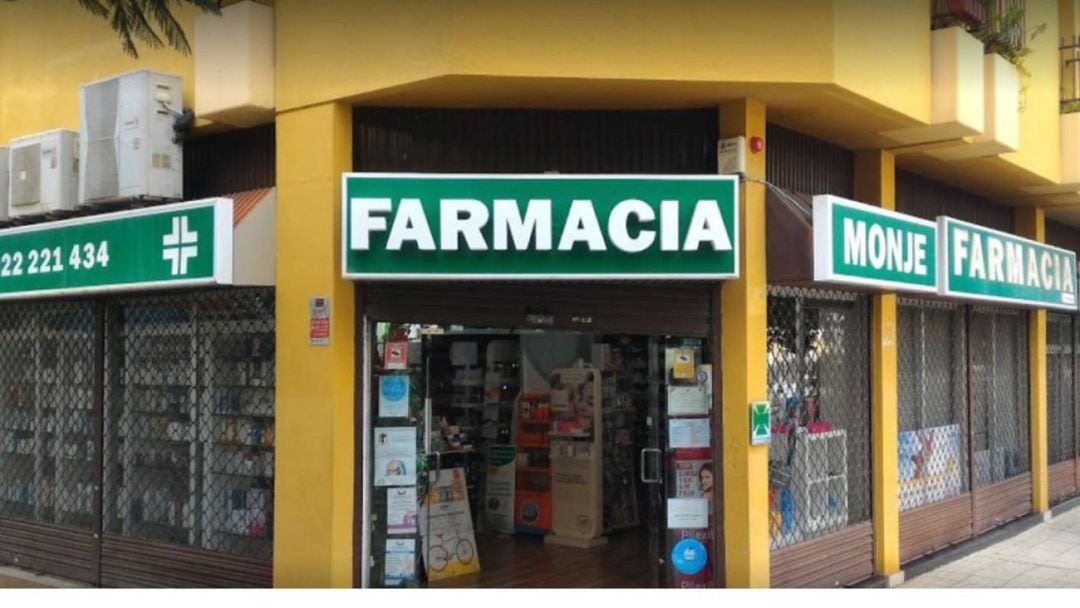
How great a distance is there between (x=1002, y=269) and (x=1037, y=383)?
3.16 meters

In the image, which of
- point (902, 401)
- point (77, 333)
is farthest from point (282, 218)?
point (902, 401)

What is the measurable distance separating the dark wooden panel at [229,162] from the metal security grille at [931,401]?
5791 millimetres

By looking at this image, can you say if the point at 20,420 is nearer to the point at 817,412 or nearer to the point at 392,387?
the point at 392,387

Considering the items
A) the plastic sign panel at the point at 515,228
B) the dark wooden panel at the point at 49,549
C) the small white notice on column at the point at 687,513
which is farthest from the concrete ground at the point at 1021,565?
the dark wooden panel at the point at 49,549

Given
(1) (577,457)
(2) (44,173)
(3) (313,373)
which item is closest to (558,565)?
(1) (577,457)

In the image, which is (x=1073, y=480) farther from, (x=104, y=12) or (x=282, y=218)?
(x=104, y=12)

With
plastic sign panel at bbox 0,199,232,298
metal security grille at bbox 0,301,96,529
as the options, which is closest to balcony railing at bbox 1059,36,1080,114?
plastic sign panel at bbox 0,199,232,298

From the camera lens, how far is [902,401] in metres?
9.30

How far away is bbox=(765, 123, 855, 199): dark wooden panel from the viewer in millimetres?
7484

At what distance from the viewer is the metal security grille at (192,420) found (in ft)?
24.6

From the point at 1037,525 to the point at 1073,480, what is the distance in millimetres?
2137

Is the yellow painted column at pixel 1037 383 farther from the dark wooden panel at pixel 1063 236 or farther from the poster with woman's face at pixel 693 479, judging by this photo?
A: the poster with woman's face at pixel 693 479

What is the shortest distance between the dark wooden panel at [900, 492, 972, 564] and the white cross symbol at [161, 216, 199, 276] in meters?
6.27

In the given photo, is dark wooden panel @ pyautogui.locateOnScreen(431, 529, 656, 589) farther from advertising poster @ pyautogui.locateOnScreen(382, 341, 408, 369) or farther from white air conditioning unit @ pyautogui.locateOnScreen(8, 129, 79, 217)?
white air conditioning unit @ pyautogui.locateOnScreen(8, 129, 79, 217)
